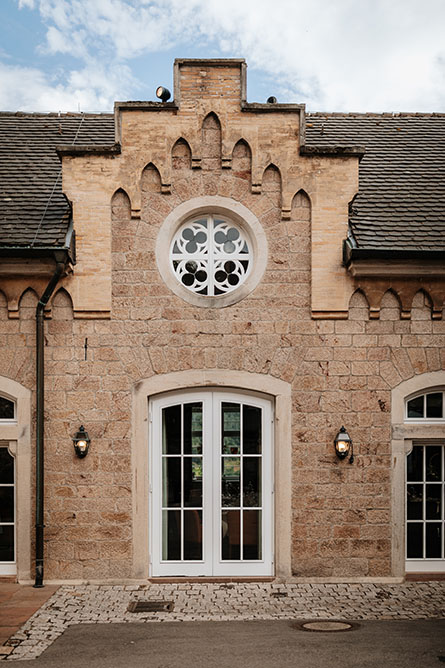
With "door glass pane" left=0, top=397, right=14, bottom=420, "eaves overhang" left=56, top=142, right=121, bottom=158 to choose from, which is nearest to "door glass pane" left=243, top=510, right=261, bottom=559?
"door glass pane" left=0, top=397, right=14, bottom=420

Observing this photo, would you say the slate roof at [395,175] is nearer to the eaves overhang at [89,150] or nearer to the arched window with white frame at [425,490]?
the arched window with white frame at [425,490]

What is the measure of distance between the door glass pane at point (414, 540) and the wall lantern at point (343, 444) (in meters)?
1.37

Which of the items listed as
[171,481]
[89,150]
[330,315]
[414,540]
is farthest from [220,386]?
[89,150]

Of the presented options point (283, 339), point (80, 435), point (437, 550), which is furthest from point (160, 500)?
point (437, 550)

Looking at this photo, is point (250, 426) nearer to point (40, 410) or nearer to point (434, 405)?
point (434, 405)

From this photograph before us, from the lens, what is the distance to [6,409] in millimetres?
8844

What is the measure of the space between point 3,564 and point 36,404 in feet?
7.48

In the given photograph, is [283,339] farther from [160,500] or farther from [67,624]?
[67,624]

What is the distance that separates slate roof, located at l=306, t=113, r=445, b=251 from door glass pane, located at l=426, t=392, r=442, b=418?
2.07 m

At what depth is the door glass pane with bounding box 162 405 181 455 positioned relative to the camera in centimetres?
881

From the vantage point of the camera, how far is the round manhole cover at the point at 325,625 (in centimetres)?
682

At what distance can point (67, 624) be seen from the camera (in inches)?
275

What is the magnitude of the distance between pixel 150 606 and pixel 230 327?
368 cm

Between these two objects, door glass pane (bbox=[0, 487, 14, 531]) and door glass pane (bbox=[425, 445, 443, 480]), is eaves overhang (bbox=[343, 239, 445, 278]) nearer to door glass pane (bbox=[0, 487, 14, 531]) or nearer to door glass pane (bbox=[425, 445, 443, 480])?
door glass pane (bbox=[425, 445, 443, 480])
